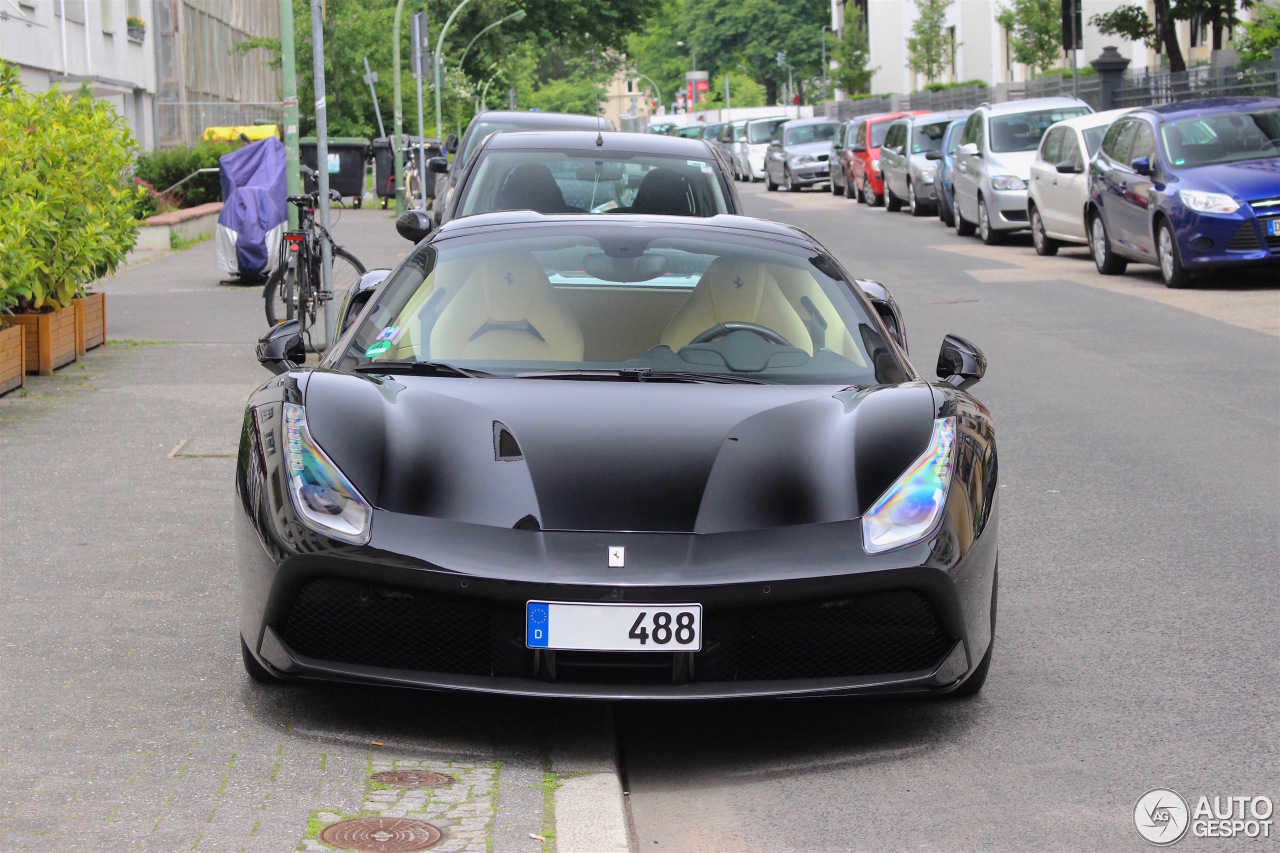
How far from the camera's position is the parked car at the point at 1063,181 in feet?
70.1

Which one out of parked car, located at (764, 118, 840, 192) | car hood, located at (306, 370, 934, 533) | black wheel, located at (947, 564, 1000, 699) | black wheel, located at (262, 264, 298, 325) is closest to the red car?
parked car, located at (764, 118, 840, 192)

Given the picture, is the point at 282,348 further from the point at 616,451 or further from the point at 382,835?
the point at 382,835

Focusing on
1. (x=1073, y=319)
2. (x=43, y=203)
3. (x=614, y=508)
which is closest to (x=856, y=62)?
(x=1073, y=319)

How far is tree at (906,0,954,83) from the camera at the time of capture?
64.6 metres

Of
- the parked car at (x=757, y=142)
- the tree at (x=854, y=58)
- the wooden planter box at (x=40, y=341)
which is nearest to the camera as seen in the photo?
the wooden planter box at (x=40, y=341)

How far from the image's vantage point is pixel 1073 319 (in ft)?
50.9

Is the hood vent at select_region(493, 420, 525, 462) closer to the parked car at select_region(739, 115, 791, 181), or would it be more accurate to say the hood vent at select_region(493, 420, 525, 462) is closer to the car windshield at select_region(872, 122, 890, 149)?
the car windshield at select_region(872, 122, 890, 149)

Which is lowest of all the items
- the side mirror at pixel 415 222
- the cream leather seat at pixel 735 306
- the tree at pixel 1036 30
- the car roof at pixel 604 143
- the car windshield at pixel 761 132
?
the cream leather seat at pixel 735 306

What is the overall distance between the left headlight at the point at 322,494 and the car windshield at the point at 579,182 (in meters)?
6.18

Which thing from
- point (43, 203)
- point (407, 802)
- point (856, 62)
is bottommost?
point (407, 802)

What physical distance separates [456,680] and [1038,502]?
408cm

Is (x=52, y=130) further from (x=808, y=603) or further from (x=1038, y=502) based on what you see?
(x=808, y=603)

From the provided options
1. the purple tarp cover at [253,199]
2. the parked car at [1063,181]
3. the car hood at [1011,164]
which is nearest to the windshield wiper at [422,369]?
the purple tarp cover at [253,199]

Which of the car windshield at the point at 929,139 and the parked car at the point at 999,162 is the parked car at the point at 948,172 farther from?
the car windshield at the point at 929,139
